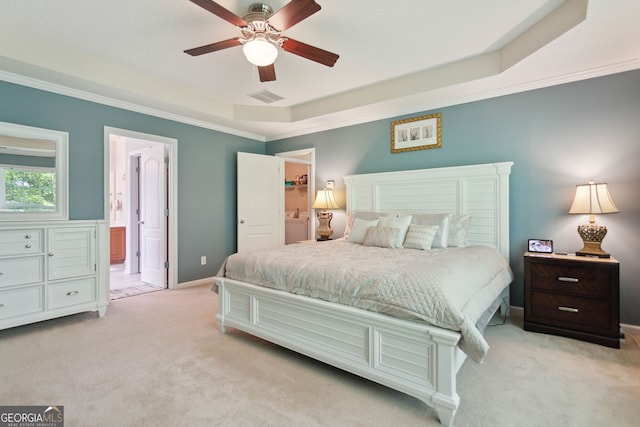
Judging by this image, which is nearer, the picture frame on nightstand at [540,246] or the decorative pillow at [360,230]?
the picture frame on nightstand at [540,246]

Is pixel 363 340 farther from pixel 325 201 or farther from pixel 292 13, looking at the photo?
pixel 325 201

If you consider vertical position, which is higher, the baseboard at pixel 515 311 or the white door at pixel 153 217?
the white door at pixel 153 217

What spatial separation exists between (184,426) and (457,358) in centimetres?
149

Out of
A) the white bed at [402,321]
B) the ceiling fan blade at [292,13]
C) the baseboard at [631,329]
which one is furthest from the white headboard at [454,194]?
the ceiling fan blade at [292,13]

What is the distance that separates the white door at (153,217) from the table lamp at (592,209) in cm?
475

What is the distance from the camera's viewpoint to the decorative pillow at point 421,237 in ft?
10.0

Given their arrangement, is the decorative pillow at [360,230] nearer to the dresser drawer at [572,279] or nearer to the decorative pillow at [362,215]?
the decorative pillow at [362,215]

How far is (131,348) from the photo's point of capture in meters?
2.52

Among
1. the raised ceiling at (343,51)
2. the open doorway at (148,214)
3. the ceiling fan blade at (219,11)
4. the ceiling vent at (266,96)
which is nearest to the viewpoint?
the ceiling fan blade at (219,11)

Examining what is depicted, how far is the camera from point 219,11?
198cm

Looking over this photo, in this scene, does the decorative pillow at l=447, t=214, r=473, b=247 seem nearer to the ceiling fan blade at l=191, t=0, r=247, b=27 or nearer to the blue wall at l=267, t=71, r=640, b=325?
the blue wall at l=267, t=71, r=640, b=325

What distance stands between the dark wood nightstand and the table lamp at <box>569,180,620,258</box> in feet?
0.49

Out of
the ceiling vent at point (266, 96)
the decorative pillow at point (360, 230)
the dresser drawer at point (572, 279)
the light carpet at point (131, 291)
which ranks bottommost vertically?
the light carpet at point (131, 291)

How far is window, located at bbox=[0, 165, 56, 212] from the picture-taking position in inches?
118
